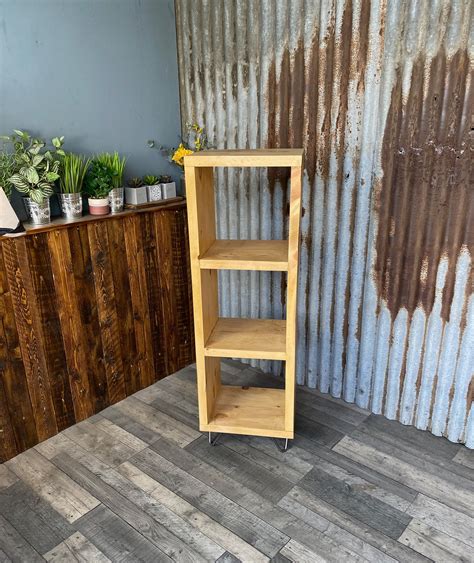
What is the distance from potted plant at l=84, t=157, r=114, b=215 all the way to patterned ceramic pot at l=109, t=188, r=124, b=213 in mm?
26

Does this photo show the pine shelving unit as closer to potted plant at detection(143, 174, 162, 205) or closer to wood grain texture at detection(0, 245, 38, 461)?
potted plant at detection(143, 174, 162, 205)

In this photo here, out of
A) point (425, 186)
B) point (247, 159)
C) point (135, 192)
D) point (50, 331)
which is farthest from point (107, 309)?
point (425, 186)

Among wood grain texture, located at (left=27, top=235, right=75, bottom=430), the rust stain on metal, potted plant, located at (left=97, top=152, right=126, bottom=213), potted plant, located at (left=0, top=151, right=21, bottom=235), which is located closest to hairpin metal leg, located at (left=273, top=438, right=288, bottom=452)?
the rust stain on metal

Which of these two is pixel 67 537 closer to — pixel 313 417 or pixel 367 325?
pixel 313 417

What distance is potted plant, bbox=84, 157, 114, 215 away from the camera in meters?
2.28

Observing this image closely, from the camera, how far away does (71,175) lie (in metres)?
2.20

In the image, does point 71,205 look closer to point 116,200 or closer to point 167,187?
point 116,200

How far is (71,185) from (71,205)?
0.31ft

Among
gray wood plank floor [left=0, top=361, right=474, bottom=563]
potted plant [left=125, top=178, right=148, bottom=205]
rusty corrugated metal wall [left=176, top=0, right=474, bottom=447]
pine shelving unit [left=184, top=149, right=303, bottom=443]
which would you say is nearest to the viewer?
gray wood plank floor [left=0, top=361, right=474, bottom=563]

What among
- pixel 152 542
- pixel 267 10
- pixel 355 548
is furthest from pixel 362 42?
pixel 152 542

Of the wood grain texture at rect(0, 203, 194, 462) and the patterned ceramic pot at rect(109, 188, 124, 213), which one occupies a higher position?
the patterned ceramic pot at rect(109, 188, 124, 213)

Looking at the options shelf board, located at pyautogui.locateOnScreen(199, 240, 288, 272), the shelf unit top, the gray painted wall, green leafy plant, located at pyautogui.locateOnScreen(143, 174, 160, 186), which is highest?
the gray painted wall

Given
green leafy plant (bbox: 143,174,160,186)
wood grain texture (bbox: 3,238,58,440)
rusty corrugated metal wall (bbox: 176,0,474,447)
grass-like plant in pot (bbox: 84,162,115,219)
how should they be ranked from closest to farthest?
rusty corrugated metal wall (bbox: 176,0,474,447), wood grain texture (bbox: 3,238,58,440), grass-like plant in pot (bbox: 84,162,115,219), green leafy plant (bbox: 143,174,160,186)

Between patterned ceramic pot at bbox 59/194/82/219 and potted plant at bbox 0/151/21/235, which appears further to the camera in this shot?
patterned ceramic pot at bbox 59/194/82/219
